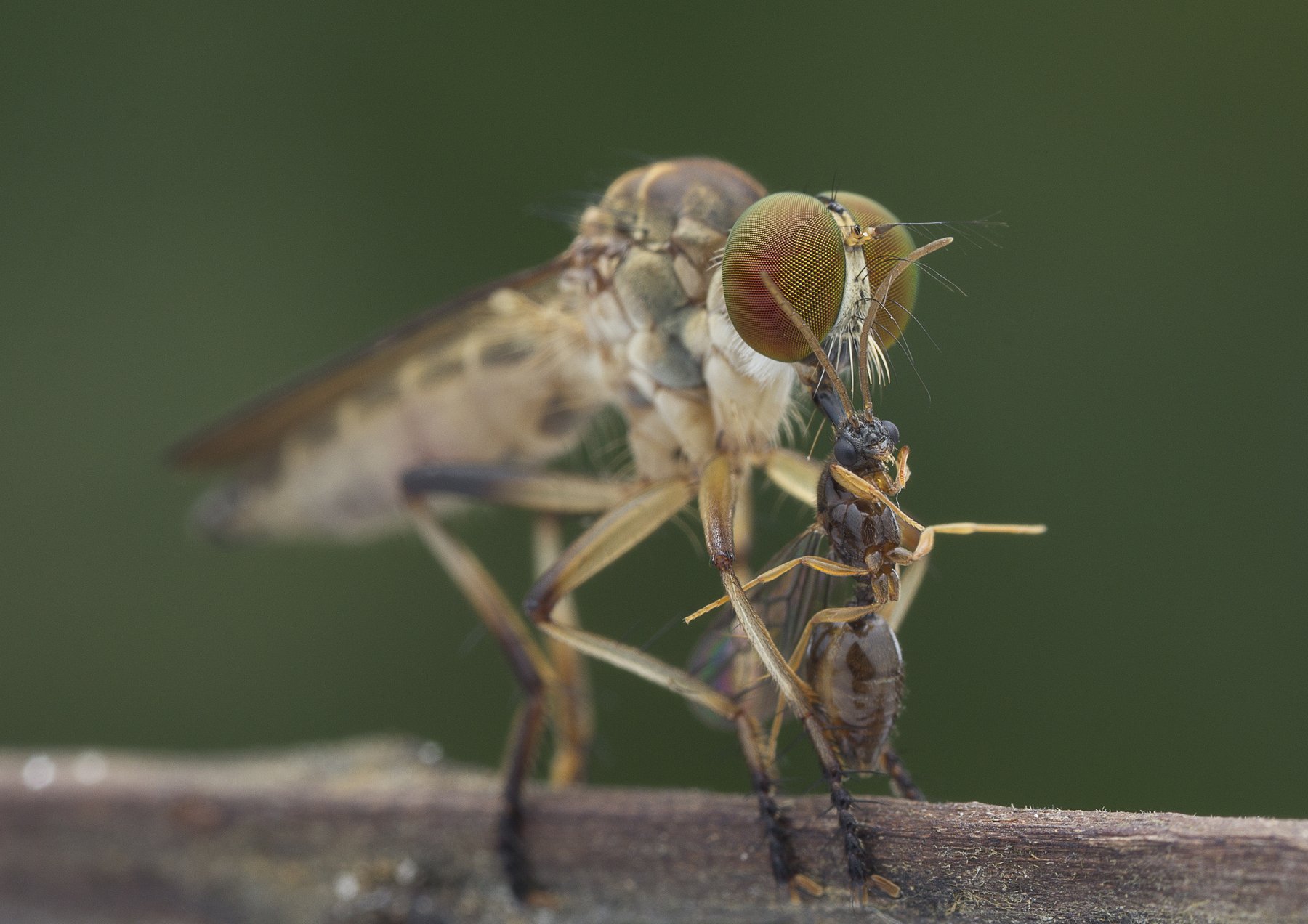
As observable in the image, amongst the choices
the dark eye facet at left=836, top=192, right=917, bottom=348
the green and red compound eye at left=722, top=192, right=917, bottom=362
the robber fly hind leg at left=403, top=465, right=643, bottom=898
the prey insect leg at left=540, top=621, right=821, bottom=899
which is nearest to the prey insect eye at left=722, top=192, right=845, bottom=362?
the green and red compound eye at left=722, top=192, right=917, bottom=362

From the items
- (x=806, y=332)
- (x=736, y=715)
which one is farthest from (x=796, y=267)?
(x=736, y=715)

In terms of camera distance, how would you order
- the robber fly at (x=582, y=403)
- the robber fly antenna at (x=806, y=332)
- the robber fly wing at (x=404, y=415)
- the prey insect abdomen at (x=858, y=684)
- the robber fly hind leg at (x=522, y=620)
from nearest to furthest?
the prey insect abdomen at (x=858, y=684)
the robber fly antenna at (x=806, y=332)
the robber fly at (x=582, y=403)
the robber fly hind leg at (x=522, y=620)
the robber fly wing at (x=404, y=415)

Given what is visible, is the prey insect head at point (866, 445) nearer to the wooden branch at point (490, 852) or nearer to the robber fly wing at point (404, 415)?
the wooden branch at point (490, 852)

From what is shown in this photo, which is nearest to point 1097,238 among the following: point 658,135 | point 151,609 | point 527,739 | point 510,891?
point 658,135

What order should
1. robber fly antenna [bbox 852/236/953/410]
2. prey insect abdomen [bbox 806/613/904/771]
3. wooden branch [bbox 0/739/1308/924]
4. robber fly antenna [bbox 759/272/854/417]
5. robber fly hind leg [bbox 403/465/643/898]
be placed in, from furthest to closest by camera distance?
1. robber fly hind leg [bbox 403/465/643/898]
2. robber fly antenna [bbox 852/236/953/410]
3. robber fly antenna [bbox 759/272/854/417]
4. prey insect abdomen [bbox 806/613/904/771]
5. wooden branch [bbox 0/739/1308/924]

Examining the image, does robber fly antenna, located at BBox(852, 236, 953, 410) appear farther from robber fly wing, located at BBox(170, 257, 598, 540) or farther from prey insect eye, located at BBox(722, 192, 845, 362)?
robber fly wing, located at BBox(170, 257, 598, 540)

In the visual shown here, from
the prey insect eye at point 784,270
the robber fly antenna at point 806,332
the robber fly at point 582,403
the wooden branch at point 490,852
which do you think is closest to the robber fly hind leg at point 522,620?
the robber fly at point 582,403

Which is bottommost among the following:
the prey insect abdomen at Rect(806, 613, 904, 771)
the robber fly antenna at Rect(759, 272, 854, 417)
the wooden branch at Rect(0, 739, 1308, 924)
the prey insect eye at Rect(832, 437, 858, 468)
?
the wooden branch at Rect(0, 739, 1308, 924)
